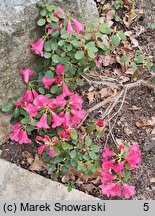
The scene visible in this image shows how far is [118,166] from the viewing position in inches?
98.6

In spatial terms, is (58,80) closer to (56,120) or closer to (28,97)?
(28,97)

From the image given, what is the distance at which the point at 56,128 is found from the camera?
278cm

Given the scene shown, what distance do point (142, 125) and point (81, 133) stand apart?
47 cm

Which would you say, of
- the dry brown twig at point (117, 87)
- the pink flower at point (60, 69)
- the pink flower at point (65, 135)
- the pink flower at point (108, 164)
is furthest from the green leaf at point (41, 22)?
the pink flower at point (108, 164)

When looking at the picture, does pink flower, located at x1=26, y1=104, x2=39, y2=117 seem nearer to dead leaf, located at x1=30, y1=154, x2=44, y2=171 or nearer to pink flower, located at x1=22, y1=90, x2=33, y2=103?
pink flower, located at x1=22, y1=90, x2=33, y2=103

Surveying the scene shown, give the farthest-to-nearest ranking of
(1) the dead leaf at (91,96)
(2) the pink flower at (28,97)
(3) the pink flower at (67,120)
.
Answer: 1. (1) the dead leaf at (91,96)
2. (2) the pink flower at (28,97)
3. (3) the pink flower at (67,120)

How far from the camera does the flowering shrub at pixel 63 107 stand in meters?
2.58

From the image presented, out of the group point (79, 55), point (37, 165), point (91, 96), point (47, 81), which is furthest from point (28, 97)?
point (91, 96)

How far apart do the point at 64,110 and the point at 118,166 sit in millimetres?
473

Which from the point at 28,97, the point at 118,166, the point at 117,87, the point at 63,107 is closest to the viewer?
the point at 118,166

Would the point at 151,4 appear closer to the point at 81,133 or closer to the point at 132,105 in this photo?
the point at 132,105

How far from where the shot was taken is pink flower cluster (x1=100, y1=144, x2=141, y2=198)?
99.9 inches

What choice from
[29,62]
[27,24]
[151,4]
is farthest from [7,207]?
[151,4]

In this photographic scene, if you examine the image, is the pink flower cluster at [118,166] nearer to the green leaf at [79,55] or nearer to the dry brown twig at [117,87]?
the dry brown twig at [117,87]
